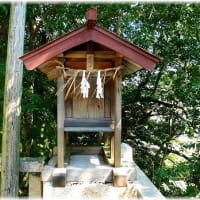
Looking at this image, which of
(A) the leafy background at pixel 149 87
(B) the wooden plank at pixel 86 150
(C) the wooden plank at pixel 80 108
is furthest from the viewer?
(A) the leafy background at pixel 149 87

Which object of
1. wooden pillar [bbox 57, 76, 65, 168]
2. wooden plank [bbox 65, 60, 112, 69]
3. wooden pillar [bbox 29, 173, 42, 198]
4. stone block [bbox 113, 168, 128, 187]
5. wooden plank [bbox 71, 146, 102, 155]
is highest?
wooden plank [bbox 65, 60, 112, 69]

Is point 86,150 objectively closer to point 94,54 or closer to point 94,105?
point 94,105

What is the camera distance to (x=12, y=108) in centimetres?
444

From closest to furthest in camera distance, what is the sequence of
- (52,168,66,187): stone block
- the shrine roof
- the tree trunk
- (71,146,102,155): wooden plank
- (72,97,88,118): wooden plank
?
1. the shrine roof
2. (52,168,66,187): stone block
3. (72,97,88,118): wooden plank
4. (71,146,102,155): wooden plank
5. the tree trunk

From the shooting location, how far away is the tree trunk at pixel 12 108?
4.27 m

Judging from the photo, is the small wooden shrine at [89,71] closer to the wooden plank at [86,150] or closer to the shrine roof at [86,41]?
the shrine roof at [86,41]

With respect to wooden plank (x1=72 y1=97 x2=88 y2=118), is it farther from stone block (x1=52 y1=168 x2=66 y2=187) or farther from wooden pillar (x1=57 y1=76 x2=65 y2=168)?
stone block (x1=52 y1=168 x2=66 y2=187)

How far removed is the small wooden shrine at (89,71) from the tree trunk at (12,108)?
4.65 ft

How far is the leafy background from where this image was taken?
235 inches

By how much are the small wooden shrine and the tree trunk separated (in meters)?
1.42

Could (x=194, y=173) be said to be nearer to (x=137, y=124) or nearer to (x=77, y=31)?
(x=137, y=124)

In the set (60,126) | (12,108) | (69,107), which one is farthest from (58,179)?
(12,108)

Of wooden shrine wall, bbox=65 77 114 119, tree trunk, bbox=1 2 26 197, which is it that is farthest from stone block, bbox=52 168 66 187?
tree trunk, bbox=1 2 26 197

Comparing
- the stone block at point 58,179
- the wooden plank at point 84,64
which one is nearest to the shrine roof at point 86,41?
the wooden plank at point 84,64
